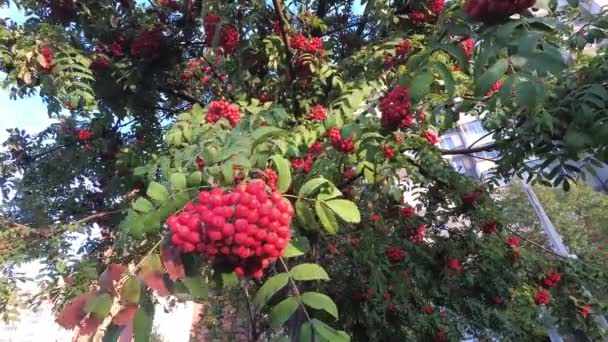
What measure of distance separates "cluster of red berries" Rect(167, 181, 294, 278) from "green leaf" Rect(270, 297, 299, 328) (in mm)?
173

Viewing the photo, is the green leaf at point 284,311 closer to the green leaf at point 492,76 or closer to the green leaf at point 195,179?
the green leaf at point 195,179

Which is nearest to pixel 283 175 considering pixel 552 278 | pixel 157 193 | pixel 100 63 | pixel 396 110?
pixel 157 193

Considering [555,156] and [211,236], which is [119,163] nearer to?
[211,236]

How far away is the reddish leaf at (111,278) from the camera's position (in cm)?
111

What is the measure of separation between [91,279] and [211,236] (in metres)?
2.73

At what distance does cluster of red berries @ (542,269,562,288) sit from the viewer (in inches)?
177

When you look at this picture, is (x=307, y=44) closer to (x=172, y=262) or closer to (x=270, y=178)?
(x=270, y=178)

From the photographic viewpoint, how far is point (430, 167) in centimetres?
312

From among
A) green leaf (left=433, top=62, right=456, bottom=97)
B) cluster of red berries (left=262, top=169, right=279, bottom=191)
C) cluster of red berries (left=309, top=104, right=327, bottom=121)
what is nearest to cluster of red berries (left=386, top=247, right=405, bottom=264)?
cluster of red berries (left=309, top=104, right=327, bottom=121)

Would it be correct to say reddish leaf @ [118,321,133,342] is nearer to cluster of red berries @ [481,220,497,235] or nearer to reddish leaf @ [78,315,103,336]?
reddish leaf @ [78,315,103,336]

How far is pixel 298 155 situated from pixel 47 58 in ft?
6.86

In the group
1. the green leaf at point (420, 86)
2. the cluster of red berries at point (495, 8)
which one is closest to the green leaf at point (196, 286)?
the green leaf at point (420, 86)

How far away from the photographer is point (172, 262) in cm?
114

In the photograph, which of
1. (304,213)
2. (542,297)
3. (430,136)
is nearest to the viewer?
(304,213)
